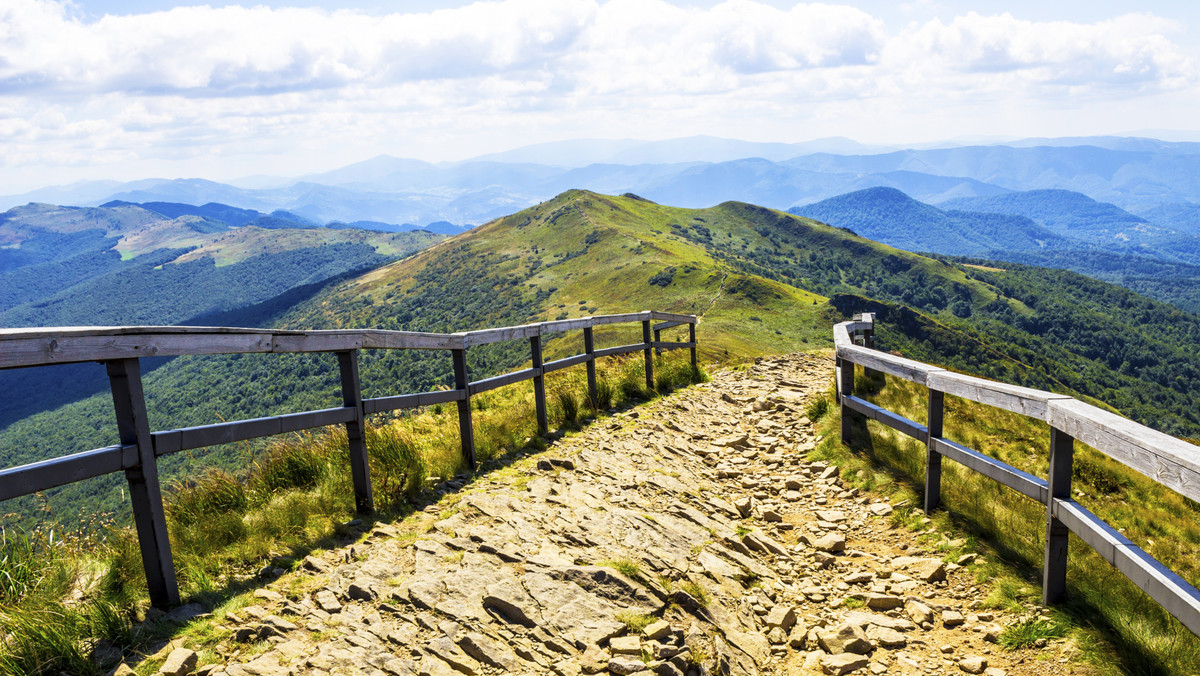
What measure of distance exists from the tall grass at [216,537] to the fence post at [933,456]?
4.52 meters

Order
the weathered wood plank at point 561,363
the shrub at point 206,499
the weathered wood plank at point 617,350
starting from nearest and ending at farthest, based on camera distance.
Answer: the shrub at point 206,499 → the weathered wood plank at point 561,363 → the weathered wood plank at point 617,350

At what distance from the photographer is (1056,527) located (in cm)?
459

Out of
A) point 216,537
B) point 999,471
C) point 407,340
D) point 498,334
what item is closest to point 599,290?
point 498,334

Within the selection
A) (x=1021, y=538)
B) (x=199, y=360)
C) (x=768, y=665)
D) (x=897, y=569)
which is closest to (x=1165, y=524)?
(x=1021, y=538)

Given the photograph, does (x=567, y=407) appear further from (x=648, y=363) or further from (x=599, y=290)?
(x=599, y=290)

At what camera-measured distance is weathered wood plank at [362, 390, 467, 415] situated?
6.11 metres

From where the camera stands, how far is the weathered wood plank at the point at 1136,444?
10.9 ft

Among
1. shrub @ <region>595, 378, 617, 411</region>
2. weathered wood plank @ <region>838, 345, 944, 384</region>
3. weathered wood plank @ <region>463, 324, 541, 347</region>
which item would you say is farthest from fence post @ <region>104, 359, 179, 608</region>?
shrub @ <region>595, 378, 617, 411</region>

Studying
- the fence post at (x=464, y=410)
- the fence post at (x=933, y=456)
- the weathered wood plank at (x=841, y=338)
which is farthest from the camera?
the weathered wood plank at (x=841, y=338)

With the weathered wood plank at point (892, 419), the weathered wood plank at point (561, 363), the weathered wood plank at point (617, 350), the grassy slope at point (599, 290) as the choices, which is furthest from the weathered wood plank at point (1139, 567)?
the grassy slope at point (599, 290)

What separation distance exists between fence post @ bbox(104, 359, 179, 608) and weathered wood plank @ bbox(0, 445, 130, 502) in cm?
9

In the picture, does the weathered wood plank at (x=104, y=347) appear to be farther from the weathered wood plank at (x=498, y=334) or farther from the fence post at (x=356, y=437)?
the weathered wood plank at (x=498, y=334)

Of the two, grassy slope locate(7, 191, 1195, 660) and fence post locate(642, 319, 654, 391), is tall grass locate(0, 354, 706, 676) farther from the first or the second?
fence post locate(642, 319, 654, 391)

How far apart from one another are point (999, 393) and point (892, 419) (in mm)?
2038
